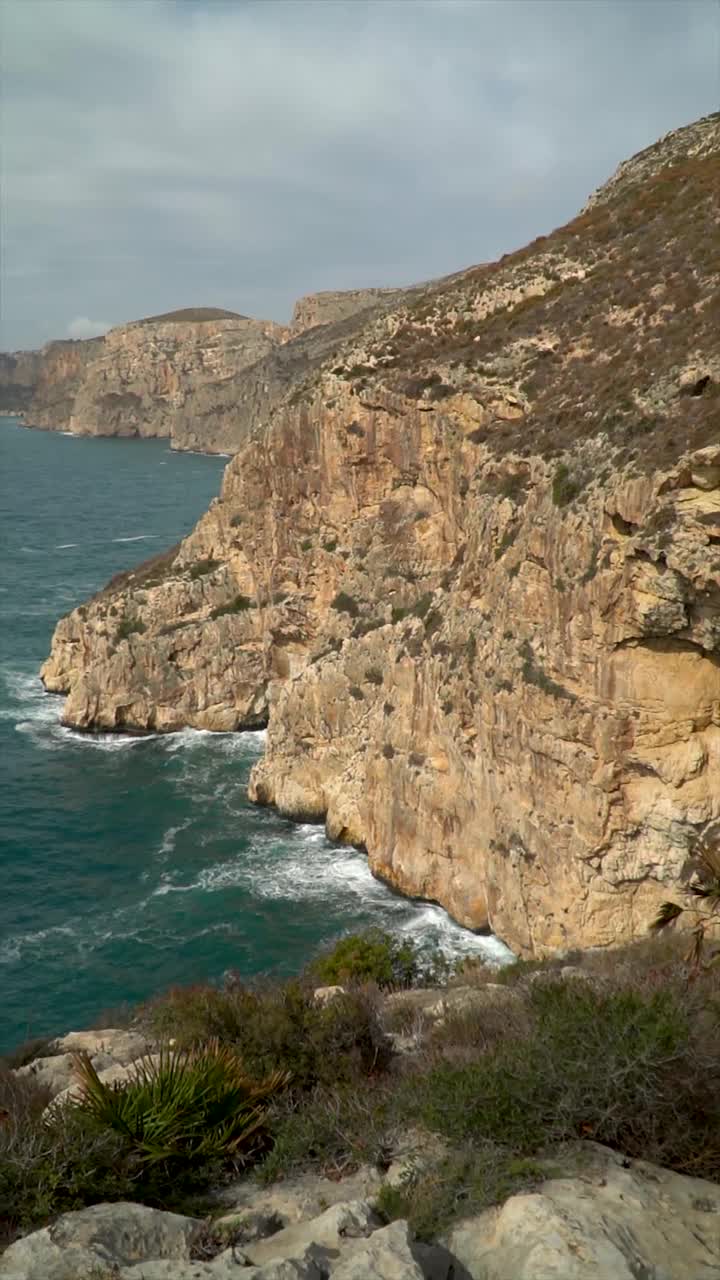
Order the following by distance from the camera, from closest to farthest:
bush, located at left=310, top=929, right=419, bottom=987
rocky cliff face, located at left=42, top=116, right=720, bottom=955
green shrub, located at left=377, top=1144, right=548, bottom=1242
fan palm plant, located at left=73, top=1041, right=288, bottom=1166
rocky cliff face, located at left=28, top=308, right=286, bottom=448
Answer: green shrub, located at left=377, top=1144, right=548, bottom=1242 < fan palm plant, located at left=73, top=1041, right=288, bottom=1166 < bush, located at left=310, top=929, right=419, bottom=987 < rocky cliff face, located at left=42, top=116, right=720, bottom=955 < rocky cliff face, located at left=28, top=308, right=286, bottom=448

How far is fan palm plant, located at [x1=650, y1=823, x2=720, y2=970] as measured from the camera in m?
13.8

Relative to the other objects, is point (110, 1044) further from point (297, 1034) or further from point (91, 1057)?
point (297, 1034)

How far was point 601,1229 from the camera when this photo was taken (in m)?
8.10

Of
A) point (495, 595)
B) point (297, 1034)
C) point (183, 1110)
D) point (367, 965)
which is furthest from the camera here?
point (495, 595)

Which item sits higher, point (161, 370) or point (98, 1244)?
point (161, 370)

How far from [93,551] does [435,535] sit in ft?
152

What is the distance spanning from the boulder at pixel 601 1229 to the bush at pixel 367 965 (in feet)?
36.4

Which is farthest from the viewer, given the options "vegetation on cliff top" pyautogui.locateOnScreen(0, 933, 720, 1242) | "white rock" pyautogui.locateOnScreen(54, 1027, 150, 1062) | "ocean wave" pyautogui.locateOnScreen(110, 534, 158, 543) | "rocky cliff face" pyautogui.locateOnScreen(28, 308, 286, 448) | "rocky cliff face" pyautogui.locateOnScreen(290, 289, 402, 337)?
"rocky cliff face" pyautogui.locateOnScreen(28, 308, 286, 448)

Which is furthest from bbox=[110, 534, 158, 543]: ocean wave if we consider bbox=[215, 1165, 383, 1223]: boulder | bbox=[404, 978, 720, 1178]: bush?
bbox=[404, 978, 720, 1178]: bush

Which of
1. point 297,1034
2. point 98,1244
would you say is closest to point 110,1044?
point 297,1034

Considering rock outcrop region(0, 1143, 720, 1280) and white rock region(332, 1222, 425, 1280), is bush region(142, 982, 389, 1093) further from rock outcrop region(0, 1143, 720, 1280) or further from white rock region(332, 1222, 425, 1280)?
white rock region(332, 1222, 425, 1280)

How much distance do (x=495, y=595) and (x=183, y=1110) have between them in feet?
62.1

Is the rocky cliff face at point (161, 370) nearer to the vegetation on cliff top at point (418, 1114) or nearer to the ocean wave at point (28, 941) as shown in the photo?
the ocean wave at point (28, 941)

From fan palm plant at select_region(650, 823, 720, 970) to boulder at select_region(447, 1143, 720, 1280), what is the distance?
4525 mm
